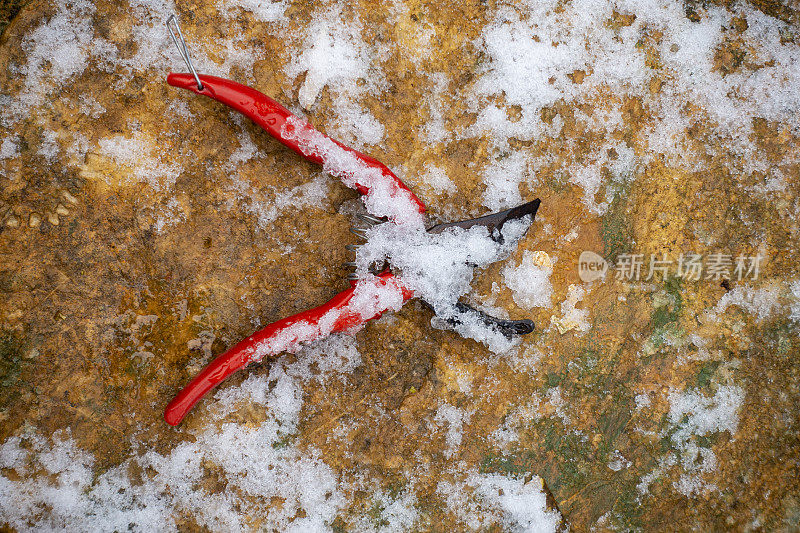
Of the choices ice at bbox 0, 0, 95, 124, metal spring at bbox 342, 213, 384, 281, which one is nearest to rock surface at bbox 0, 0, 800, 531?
ice at bbox 0, 0, 95, 124

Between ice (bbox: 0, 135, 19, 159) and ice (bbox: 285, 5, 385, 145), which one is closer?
ice (bbox: 0, 135, 19, 159)

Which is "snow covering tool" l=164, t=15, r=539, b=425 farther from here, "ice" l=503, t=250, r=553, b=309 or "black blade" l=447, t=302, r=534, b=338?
"ice" l=503, t=250, r=553, b=309

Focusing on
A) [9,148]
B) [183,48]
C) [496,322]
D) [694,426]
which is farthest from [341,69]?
[694,426]

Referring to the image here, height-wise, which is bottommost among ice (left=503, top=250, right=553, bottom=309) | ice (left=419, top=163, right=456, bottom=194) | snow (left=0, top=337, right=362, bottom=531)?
snow (left=0, top=337, right=362, bottom=531)

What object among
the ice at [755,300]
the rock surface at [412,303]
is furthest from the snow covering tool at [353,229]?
the ice at [755,300]

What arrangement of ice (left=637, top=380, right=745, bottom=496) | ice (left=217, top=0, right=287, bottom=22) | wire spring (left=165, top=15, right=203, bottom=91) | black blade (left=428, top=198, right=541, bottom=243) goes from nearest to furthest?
wire spring (left=165, top=15, right=203, bottom=91) < black blade (left=428, top=198, right=541, bottom=243) < ice (left=217, top=0, right=287, bottom=22) < ice (left=637, top=380, right=745, bottom=496)

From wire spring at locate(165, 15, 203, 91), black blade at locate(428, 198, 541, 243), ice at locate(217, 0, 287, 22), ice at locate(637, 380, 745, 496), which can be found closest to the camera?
wire spring at locate(165, 15, 203, 91)

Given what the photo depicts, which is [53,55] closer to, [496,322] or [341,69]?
[341,69]

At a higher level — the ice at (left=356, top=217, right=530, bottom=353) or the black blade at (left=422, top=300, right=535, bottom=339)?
the ice at (left=356, top=217, right=530, bottom=353)

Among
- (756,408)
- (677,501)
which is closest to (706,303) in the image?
(756,408)

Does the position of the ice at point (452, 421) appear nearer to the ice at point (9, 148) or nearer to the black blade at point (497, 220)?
the black blade at point (497, 220)
